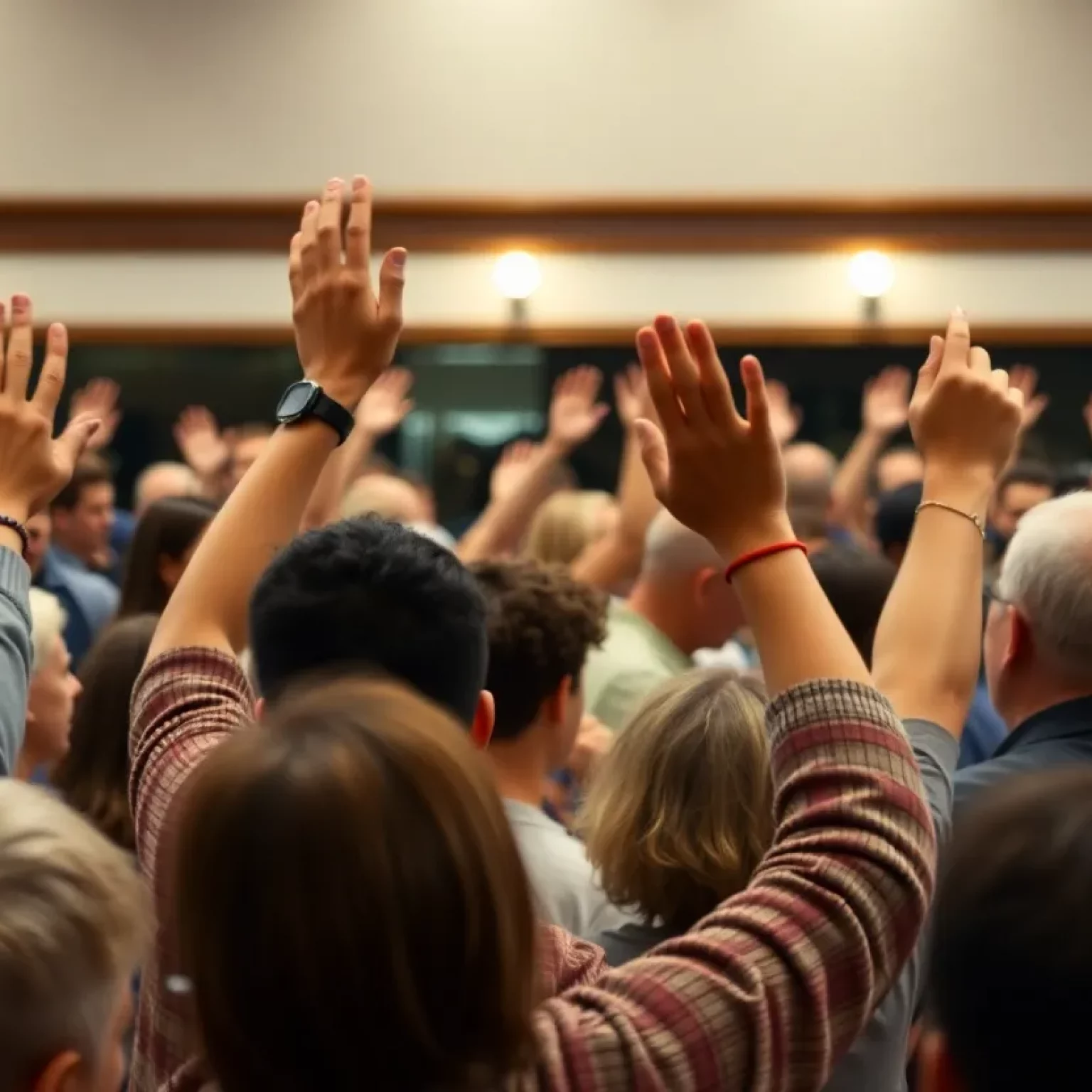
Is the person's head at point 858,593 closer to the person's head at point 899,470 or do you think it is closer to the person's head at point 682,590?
the person's head at point 682,590

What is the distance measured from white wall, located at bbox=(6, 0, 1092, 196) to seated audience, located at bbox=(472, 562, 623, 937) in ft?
15.3

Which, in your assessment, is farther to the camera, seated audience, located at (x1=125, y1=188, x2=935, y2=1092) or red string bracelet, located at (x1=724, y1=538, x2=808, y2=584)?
red string bracelet, located at (x1=724, y1=538, x2=808, y2=584)

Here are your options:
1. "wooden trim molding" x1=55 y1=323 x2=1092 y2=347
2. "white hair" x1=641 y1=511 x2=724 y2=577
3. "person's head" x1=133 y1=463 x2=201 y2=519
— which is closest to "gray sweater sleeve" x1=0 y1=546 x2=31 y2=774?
"white hair" x1=641 y1=511 x2=724 y2=577

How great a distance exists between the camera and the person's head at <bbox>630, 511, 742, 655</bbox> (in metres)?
3.62

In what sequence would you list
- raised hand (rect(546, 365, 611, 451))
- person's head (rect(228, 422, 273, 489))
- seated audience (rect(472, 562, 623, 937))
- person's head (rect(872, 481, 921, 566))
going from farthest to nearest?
person's head (rect(228, 422, 273, 489)), raised hand (rect(546, 365, 611, 451)), person's head (rect(872, 481, 921, 566)), seated audience (rect(472, 562, 623, 937))

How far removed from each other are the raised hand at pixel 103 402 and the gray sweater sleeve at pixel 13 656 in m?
A: 4.64

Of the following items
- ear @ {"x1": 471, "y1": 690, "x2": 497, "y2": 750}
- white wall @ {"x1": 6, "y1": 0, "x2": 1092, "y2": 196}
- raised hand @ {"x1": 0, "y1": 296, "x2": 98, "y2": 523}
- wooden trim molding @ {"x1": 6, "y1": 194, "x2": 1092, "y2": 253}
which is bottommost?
ear @ {"x1": 471, "y1": 690, "x2": 497, "y2": 750}

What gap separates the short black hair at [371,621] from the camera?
1.42 m

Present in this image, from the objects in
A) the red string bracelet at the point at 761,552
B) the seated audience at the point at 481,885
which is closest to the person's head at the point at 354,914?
the seated audience at the point at 481,885

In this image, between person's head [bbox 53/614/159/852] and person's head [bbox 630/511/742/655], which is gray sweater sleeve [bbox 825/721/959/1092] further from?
person's head [bbox 630/511/742/655]

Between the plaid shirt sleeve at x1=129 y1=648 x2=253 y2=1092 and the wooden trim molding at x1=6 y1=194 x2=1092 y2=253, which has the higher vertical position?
the wooden trim molding at x1=6 y1=194 x2=1092 y2=253

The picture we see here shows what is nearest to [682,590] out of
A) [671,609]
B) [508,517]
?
[671,609]

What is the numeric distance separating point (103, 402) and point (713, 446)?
5345 millimetres

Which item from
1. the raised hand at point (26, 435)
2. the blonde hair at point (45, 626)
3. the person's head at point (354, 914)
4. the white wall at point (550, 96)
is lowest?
the blonde hair at point (45, 626)
